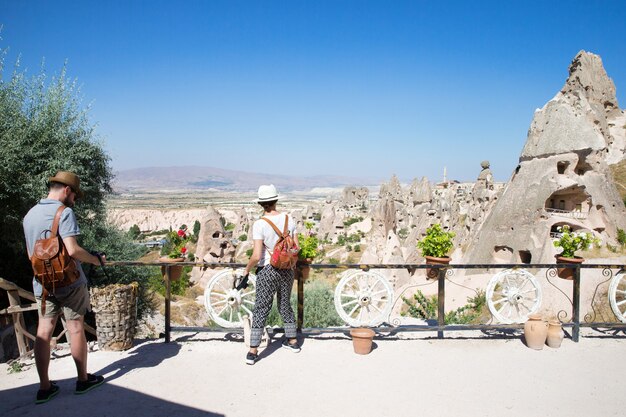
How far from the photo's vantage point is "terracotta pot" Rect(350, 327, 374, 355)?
5.07m

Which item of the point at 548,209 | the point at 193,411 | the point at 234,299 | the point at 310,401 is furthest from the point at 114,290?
the point at 548,209

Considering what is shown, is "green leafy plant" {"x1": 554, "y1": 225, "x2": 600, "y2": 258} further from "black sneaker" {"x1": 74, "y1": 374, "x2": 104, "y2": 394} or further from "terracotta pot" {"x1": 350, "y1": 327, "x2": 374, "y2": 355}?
"black sneaker" {"x1": 74, "y1": 374, "x2": 104, "y2": 394}

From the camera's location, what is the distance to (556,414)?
385 centimetres

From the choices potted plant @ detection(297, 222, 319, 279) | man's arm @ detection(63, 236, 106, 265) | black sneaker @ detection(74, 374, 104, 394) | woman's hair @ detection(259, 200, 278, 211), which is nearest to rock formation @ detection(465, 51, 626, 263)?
potted plant @ detection(297, 222, 319, 279)

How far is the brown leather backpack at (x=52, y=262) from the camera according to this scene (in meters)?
3.69

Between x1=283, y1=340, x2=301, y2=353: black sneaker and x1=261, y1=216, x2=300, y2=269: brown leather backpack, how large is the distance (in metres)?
1.10

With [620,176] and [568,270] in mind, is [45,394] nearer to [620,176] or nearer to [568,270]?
[568,270]

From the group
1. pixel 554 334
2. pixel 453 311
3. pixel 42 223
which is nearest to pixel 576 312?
pixel 554 334

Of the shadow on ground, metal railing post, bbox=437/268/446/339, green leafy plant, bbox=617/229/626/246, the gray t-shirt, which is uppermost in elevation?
the gray t-shirt

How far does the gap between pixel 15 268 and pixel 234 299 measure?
7.08 metres

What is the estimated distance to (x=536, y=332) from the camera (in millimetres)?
5305

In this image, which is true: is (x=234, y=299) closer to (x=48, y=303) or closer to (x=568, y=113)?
(x=48, y=303)

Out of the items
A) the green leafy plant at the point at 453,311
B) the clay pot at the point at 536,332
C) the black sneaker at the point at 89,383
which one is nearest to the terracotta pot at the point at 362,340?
the clay pot at the point at 536,332

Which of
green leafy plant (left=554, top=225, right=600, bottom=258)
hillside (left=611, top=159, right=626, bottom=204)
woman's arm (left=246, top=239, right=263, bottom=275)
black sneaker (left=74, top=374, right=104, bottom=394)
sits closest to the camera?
black sneaker (left=74, top=374, right=104, bottom=394)
